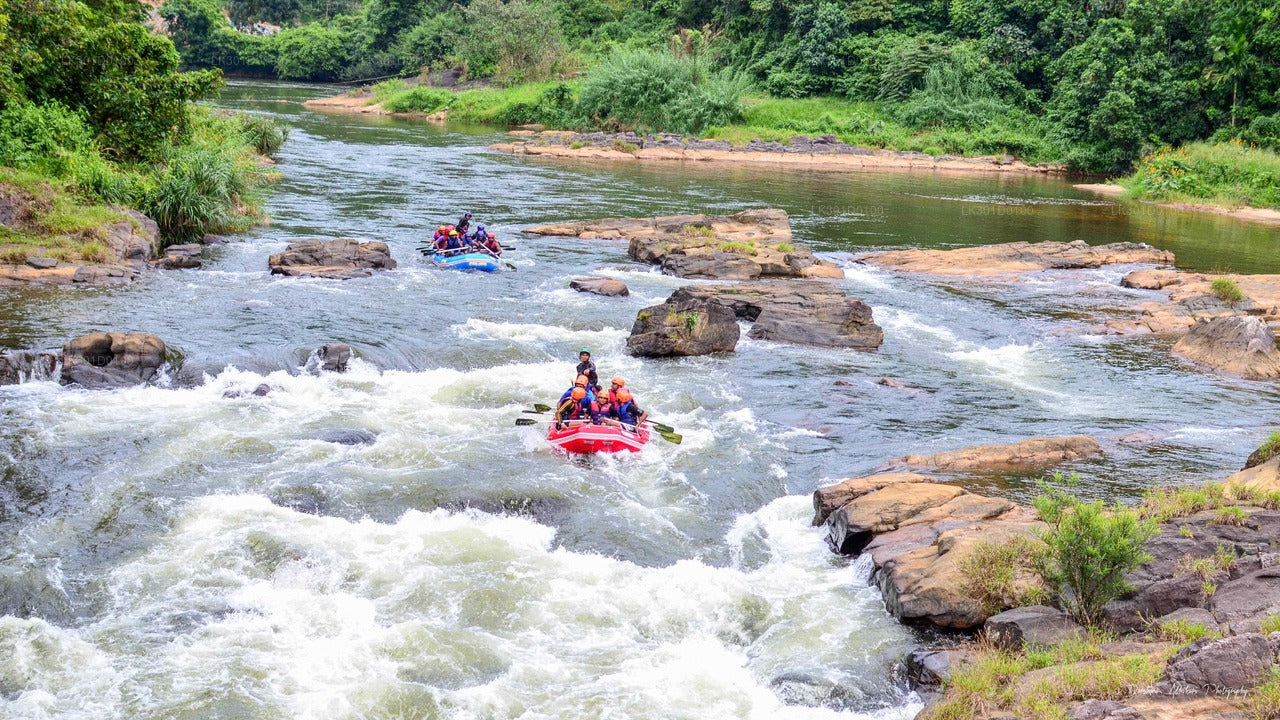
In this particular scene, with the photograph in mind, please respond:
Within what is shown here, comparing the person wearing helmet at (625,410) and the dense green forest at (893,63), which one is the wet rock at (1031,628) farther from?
the dense green forest at (893,63)

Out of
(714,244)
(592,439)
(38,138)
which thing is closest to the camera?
(592,439)

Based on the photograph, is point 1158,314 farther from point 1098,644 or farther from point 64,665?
point 64,665

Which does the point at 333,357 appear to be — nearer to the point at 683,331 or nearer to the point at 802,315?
the point at 683,331

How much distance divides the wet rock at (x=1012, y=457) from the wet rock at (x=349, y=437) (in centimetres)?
681

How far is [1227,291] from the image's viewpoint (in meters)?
23.3

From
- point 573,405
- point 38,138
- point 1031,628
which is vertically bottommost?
point 1031,628

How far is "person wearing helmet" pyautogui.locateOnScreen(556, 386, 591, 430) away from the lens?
14.3 m

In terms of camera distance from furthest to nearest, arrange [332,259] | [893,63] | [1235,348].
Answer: [893,63] → [332,259] → [1235,348]

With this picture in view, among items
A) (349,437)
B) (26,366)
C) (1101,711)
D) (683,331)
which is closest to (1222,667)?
(1101,711)

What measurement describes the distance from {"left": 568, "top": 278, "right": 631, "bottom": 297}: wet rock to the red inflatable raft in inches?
353

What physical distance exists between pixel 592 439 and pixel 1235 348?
41.2 ft

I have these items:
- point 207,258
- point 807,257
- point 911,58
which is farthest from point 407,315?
point 911,58

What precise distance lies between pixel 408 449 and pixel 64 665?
5462 mm

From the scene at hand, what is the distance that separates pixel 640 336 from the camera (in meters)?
18.8
